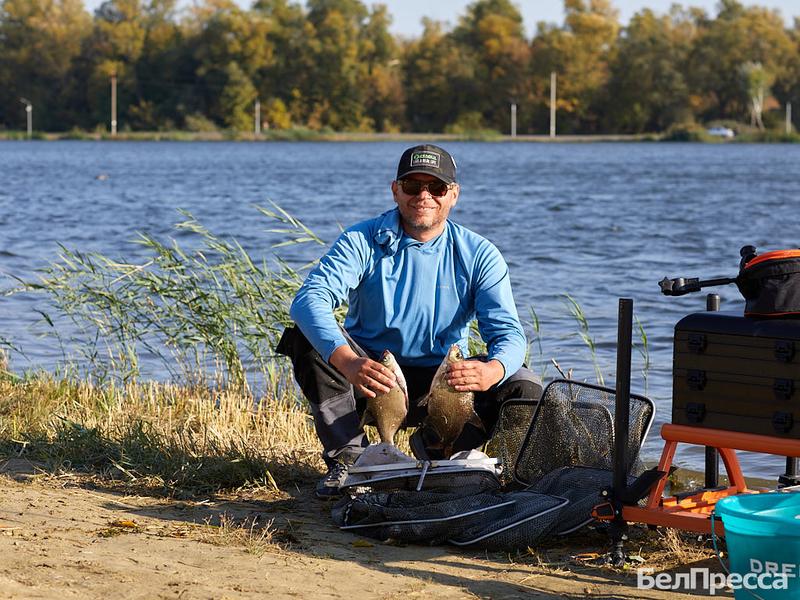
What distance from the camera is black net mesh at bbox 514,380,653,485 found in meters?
4.68

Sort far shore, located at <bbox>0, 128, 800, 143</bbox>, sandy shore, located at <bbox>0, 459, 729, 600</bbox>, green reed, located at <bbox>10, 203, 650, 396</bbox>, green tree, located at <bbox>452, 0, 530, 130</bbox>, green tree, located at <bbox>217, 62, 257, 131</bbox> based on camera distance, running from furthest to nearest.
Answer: green tree, located at <bbox>452, 0, 530, 130</bbox>, green tree, located at <bbox>217, 62, 257, 131</bbox>, far shore, located at <bbox>0, 128, 800, 143</bbox>, green reed, located at <bbox>10, 203, 650, 396</bbox>, sandy shore, located at <bbox>0, 459, 729, 600</bbox>

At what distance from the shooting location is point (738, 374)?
12.3ft

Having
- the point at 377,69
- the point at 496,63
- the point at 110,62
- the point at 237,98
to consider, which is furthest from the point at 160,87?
the point at 496,63

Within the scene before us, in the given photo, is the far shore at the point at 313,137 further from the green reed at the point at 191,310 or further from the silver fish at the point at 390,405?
the silver fish at the point at 390,405

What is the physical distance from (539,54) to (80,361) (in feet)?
340

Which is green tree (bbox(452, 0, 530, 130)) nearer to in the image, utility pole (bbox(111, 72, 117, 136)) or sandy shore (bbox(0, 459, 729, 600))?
utility pole (bbox(111, 72, 117, 136))

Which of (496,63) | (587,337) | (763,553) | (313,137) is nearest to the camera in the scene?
(763,553)

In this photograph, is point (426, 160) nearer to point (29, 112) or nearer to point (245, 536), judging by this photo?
point (245, 536)

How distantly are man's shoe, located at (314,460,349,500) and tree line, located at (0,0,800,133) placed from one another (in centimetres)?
10081

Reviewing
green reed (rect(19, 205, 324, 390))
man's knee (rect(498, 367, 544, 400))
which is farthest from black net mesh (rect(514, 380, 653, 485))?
green reed (rect(19, 205, 324, 390))

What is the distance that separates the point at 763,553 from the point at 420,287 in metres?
1.83

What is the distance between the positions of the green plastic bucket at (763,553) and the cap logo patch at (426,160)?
1.80 metres

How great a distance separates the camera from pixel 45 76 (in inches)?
4422

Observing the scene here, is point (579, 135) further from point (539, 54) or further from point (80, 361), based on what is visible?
point (80, 361)
